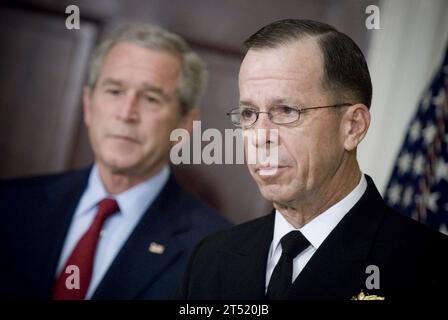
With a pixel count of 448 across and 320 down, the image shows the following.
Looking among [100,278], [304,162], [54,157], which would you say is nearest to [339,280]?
[304,162]

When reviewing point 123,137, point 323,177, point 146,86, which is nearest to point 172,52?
point 146,86

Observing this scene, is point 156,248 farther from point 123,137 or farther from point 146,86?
point 146,86

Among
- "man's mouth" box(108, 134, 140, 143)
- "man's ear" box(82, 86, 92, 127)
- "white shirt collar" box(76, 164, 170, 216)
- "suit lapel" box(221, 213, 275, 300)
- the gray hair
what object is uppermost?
the gray hair

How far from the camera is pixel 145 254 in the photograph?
1.57m

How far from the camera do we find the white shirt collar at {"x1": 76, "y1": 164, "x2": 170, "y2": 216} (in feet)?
5.38

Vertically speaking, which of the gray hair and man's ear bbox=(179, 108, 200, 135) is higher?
the gray hair

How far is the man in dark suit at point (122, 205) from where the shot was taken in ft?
5.13

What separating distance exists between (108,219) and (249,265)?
0.50 meters

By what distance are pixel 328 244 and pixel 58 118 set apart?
1101 mm

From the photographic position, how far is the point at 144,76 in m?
1.66

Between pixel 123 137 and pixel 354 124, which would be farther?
pixel 123 137

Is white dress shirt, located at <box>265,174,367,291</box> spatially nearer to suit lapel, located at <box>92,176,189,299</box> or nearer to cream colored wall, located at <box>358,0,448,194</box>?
cream colored wall, located at <box>358,0,448,194</box>

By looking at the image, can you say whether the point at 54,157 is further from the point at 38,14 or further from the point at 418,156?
the point at 418,156

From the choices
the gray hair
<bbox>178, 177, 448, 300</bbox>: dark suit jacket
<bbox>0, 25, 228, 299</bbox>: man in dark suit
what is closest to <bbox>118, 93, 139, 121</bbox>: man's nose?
<bbox>0, 25, 228, 299</bbox>: man in dark suit
